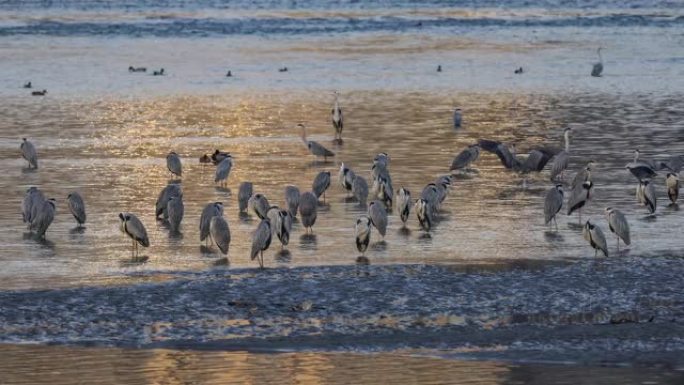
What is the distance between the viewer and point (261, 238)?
567 inches

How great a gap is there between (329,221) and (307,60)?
1082 inches

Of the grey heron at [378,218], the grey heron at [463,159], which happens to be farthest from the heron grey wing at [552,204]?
the grey heron at [463,159]

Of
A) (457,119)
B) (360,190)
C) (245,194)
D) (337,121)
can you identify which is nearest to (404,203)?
(360,190)

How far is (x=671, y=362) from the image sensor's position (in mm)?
11164

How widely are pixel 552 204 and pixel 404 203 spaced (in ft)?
5.88

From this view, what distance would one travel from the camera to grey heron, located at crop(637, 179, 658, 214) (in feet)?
56.3

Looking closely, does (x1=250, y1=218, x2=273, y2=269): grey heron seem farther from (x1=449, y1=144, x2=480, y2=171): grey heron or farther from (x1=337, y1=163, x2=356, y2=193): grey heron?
(x1=449, y1=144, x2=480, y2=171): grey heron

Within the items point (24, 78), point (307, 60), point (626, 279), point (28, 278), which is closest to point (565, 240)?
point (626, 279)

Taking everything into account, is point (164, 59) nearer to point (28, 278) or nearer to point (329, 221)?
point (329, 221)

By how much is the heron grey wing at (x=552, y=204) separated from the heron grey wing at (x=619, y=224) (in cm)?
131

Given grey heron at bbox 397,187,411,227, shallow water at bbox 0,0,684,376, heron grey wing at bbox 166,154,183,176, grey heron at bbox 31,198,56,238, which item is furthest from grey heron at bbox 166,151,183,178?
grey heron at bbox 397,187,411,227

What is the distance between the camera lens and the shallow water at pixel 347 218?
11.9 meters

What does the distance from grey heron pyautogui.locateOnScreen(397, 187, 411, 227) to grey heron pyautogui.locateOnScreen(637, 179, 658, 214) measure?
9.67 feet

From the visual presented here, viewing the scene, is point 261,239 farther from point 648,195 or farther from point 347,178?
point 648,195
